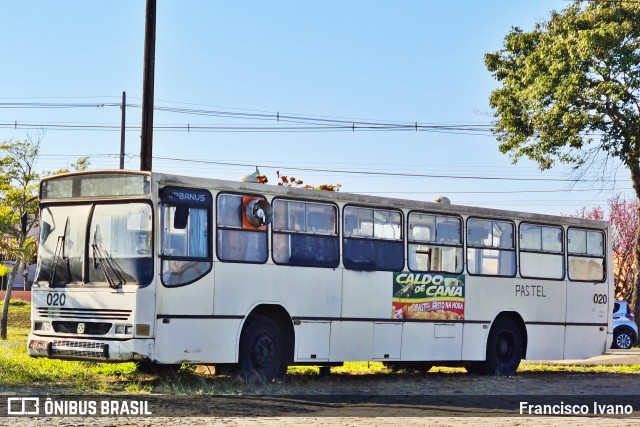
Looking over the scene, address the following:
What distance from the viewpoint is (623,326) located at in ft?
116

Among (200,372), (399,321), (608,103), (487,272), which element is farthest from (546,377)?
(608,103)

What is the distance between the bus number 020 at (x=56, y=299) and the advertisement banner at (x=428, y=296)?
555 cm

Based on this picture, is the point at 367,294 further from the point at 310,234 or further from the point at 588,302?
the point at 588,302

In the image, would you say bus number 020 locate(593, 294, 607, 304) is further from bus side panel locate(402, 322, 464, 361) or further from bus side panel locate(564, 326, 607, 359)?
bus side panel locate(402, 322, 464, 361)

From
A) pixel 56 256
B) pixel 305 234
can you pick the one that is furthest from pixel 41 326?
pixel 305 234

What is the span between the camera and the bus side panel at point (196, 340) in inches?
603

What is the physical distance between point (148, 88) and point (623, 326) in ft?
65.8

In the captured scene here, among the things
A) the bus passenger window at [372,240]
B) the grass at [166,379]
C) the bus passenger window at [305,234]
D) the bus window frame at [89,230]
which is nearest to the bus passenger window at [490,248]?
the bus passenger window at [372,240]

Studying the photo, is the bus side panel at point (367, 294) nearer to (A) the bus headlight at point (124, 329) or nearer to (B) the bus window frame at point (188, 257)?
(B) the bus window frame at point (188, 257)

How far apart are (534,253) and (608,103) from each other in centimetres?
1207

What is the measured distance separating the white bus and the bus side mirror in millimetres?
21

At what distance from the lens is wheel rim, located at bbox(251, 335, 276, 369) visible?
16594mm

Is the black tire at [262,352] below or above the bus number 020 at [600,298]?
below

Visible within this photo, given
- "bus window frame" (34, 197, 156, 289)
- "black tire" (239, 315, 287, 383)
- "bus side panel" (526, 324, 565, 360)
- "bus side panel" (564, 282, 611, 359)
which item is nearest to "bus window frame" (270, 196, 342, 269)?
"black tire" (239, 315, 287, 383)
